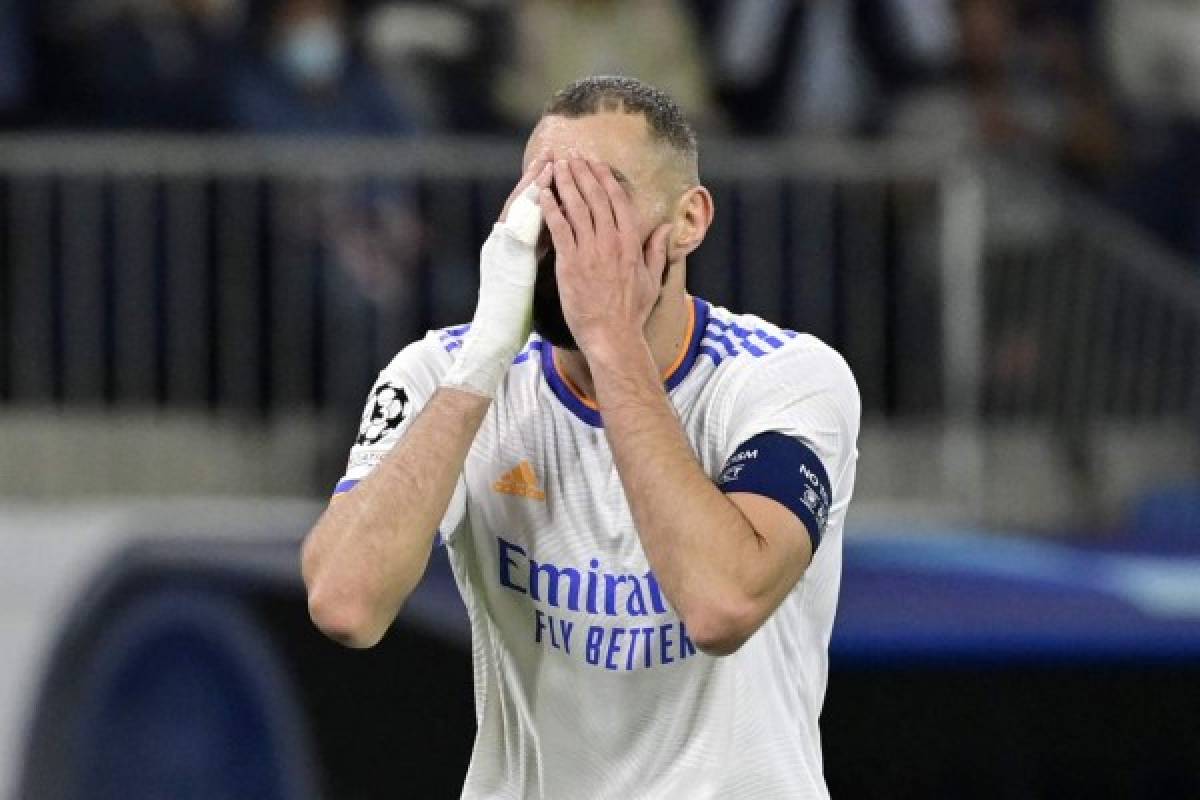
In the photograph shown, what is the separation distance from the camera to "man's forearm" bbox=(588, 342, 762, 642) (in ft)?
12.0

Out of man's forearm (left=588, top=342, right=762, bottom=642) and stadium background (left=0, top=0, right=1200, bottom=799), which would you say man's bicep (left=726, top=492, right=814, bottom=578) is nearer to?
man's forearm (left=588, top=342, right=762, bottom=642)

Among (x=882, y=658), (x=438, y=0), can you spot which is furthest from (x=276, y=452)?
(x=882, y=658)

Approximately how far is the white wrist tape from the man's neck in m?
0.20

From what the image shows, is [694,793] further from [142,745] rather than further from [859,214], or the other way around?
[859,214]

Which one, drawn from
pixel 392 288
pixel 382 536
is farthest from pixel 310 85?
pixel 382 536

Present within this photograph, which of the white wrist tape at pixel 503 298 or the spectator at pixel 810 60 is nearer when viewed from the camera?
the white wrist tape at pixel 503 298

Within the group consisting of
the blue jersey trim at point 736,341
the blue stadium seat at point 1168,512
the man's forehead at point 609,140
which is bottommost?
the blue stadium seat at point 1168,512

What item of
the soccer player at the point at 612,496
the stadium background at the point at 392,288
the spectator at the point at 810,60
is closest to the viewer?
the soccer player at the point at 612,496

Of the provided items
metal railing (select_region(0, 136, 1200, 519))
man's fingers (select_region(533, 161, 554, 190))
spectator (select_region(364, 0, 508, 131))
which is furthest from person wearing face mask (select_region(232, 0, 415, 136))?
man's fingers (select_region(533, 161, 554, 190))

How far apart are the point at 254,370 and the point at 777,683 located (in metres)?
5.10

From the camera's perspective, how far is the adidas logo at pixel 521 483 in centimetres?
404

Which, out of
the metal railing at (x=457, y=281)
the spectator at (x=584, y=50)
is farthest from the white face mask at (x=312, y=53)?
the spectator at (x=584, y=50)

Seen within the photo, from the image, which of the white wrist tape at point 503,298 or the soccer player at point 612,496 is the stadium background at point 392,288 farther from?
the white wrist tape at point 503,298

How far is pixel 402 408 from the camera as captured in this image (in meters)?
4.07
